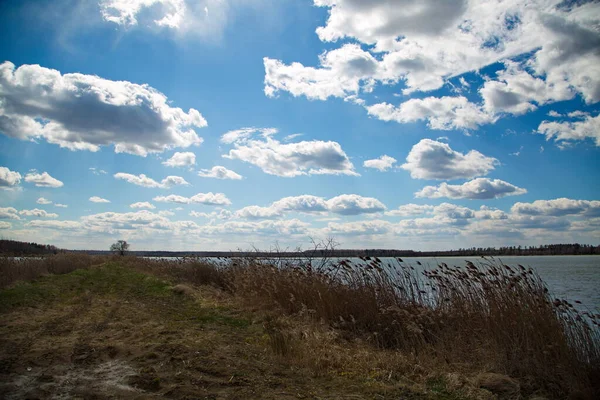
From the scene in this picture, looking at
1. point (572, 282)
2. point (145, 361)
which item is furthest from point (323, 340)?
point (572, 282)

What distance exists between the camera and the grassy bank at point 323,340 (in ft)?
14.6

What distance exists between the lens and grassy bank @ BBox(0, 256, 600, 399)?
4.44 m

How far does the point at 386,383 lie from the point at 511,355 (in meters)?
2.52

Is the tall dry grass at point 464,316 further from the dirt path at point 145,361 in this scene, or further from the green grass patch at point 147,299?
the dirt path at point 145,361

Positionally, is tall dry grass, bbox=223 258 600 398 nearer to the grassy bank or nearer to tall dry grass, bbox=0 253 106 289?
the grassy bank

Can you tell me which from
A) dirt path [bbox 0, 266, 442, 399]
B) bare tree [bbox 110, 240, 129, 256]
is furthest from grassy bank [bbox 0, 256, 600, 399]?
bare tree [bbox 110, 240, 129, 256]

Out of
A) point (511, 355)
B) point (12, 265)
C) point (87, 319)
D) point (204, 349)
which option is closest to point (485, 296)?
point (511, 355)

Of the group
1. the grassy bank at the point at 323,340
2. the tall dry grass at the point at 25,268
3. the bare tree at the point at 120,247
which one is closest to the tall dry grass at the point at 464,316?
the grassy bank at the point at 323,340

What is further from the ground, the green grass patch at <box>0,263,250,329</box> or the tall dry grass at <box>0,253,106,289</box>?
the tall dry grass at <box>0,253,106,289</box>

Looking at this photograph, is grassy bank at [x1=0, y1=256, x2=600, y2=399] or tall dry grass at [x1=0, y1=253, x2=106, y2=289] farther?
tall dry grass at [x1=0, y1=253, x2=106, y2=289]

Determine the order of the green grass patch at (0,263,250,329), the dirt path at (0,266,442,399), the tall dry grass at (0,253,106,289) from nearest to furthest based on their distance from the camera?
1. the dirt path at (0,266,442,399)
2. the green grass patch at (0,263,250,329)
3. the tall dry grass at (0,253,106,289)

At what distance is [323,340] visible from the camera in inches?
264

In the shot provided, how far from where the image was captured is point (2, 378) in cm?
401

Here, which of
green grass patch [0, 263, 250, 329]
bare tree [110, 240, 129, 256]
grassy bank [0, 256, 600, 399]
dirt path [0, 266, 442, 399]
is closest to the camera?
dirt path [0, 266, 442, 399]
